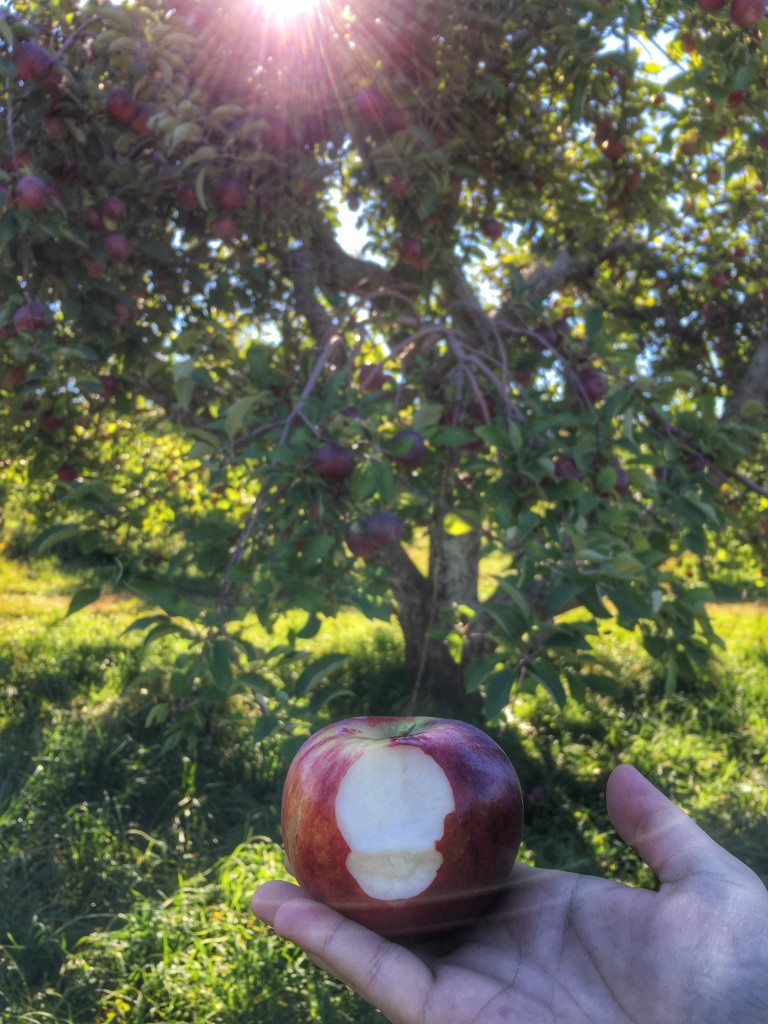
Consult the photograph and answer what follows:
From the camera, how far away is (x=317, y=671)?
5.49 ft

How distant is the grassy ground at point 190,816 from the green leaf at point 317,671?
1.35 feet

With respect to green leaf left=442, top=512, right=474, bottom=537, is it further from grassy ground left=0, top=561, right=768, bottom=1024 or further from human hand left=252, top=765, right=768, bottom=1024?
human hand left=252, top=765, right=768, bottom=1024

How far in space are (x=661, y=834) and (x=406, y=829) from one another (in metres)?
0.32

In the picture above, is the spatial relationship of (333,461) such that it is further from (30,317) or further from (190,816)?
(190,816)

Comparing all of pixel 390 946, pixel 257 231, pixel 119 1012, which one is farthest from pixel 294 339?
pixel 390 946

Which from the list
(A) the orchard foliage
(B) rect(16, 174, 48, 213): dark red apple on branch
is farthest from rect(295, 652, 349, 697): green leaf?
(B) rect(16, 174, 48, 213): dark red apple on branch

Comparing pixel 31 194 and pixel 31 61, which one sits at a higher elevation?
pixel 31 61

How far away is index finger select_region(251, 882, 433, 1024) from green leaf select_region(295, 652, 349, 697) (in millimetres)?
594

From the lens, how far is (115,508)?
165cm

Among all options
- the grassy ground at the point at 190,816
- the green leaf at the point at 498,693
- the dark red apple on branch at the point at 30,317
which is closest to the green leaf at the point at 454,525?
the grassy ground at the point at 190,816

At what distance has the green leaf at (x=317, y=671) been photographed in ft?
5.36

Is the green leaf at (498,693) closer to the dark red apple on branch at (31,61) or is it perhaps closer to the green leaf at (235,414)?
the green leaf at (235,414)

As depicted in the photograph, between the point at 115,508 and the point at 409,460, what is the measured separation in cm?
64

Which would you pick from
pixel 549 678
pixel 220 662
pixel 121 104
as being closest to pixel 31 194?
pixel 121 104
